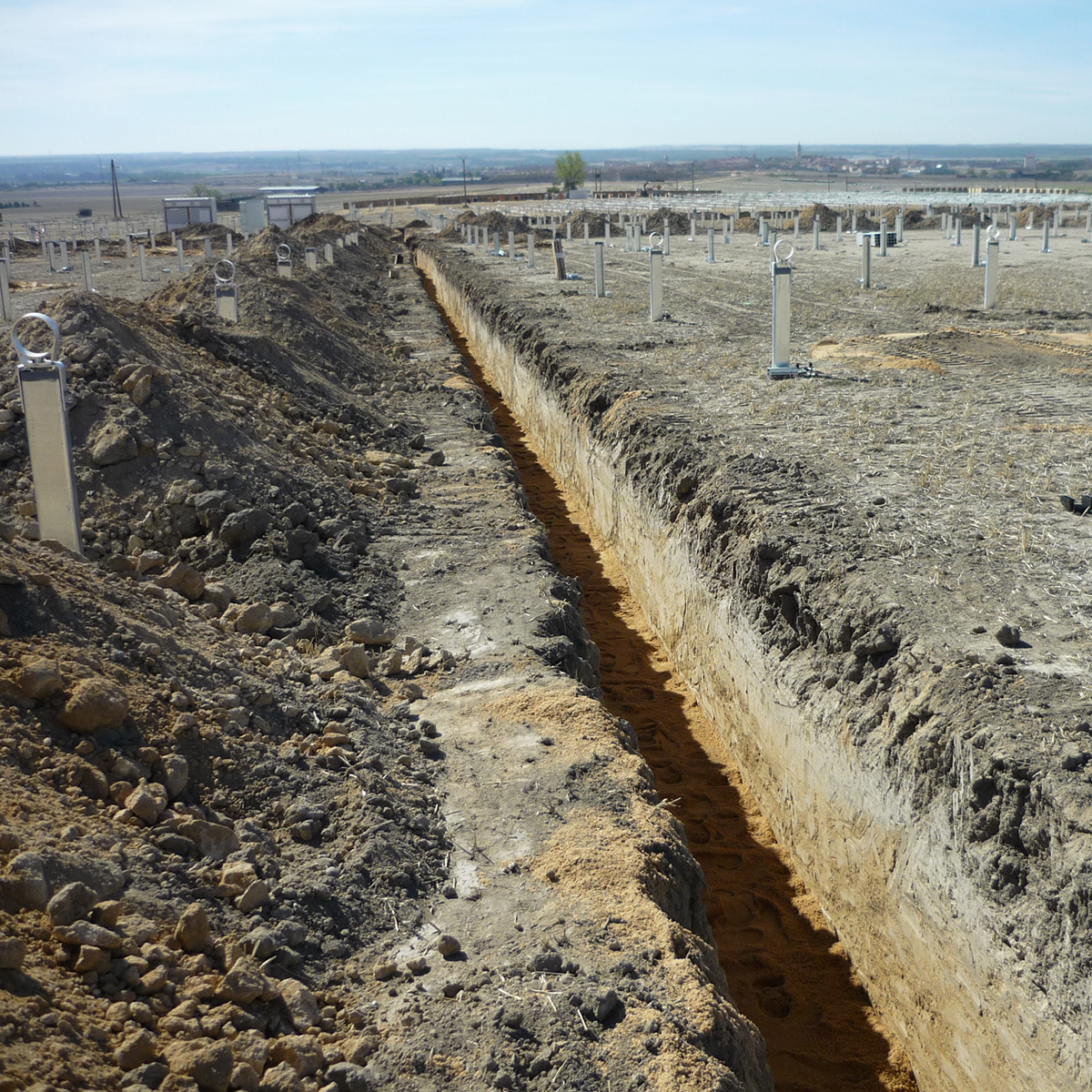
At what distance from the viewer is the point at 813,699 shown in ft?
19.2

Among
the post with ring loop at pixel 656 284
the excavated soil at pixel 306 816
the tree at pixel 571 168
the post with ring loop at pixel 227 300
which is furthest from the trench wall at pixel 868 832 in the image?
the tree at pixel 571 168

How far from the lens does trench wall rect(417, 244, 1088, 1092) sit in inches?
156

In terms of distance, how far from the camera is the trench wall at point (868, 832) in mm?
3967

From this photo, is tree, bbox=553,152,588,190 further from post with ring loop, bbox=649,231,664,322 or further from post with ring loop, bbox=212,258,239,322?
post with ring loop, bbox=212,258,239,322

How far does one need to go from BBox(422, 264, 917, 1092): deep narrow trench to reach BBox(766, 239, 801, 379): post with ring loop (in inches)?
186

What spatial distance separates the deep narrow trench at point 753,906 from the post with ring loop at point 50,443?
3.94 m

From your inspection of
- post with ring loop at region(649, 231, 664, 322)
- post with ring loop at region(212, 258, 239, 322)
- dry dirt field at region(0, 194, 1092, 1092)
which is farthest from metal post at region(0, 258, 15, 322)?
post with ring loop at region(649, 231, 664, 322)

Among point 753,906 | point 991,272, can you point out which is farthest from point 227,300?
point 991,272

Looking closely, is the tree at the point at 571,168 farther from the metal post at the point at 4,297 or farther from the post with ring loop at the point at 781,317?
the post with ring loop at the point at 781,317

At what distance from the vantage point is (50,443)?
6.22m

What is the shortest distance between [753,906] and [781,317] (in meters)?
8.48

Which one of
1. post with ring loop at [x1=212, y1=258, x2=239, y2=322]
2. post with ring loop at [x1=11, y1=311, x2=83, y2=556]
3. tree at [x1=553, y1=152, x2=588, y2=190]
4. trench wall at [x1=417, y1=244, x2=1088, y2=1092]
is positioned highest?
tree at [x1=553, y1=152, x2=588, y2=190]

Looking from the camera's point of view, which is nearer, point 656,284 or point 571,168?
point 656,284

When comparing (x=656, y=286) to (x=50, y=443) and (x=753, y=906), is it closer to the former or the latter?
(x=50, y=443)
